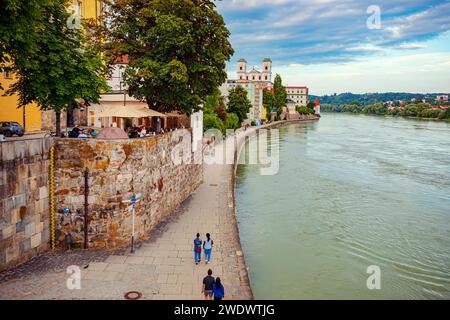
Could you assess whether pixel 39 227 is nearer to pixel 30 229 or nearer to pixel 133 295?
pixel 30 229

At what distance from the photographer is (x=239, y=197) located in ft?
90.3

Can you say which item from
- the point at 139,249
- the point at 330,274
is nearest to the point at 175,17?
the point at 139,249

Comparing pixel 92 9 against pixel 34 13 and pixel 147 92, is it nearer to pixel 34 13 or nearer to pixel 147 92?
pixel 147 92

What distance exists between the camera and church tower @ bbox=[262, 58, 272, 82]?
16112 centimetres

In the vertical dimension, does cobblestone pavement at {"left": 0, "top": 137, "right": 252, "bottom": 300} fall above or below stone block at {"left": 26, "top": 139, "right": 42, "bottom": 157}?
below

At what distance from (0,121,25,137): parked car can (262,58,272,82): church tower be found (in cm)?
14610

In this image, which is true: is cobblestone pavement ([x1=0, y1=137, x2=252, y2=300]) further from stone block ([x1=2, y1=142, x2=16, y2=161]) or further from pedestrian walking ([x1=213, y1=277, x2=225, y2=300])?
stone block ([x1=2, y1=142, x2=16, y2=161])

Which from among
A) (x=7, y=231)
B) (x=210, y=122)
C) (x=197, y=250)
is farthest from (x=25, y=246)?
(x=210, y=122)

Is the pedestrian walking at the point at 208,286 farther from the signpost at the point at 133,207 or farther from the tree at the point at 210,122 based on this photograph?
the tree at the point at 210,122

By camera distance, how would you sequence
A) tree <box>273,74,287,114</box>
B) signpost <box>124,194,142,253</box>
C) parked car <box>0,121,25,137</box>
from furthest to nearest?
tree <box>273,74,287,114</box>, parked car <box>0,121,25,137</box>, signpost <box>124,194,142,253</box>

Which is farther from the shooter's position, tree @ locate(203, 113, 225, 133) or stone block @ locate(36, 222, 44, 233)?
tree @ locate(203, 113, 225, 133)

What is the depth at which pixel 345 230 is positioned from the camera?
68.2 ft

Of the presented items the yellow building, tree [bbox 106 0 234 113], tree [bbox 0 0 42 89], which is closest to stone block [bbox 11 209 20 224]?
tree [bbox 0 0 42 89]

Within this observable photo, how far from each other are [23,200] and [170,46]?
10428mm
